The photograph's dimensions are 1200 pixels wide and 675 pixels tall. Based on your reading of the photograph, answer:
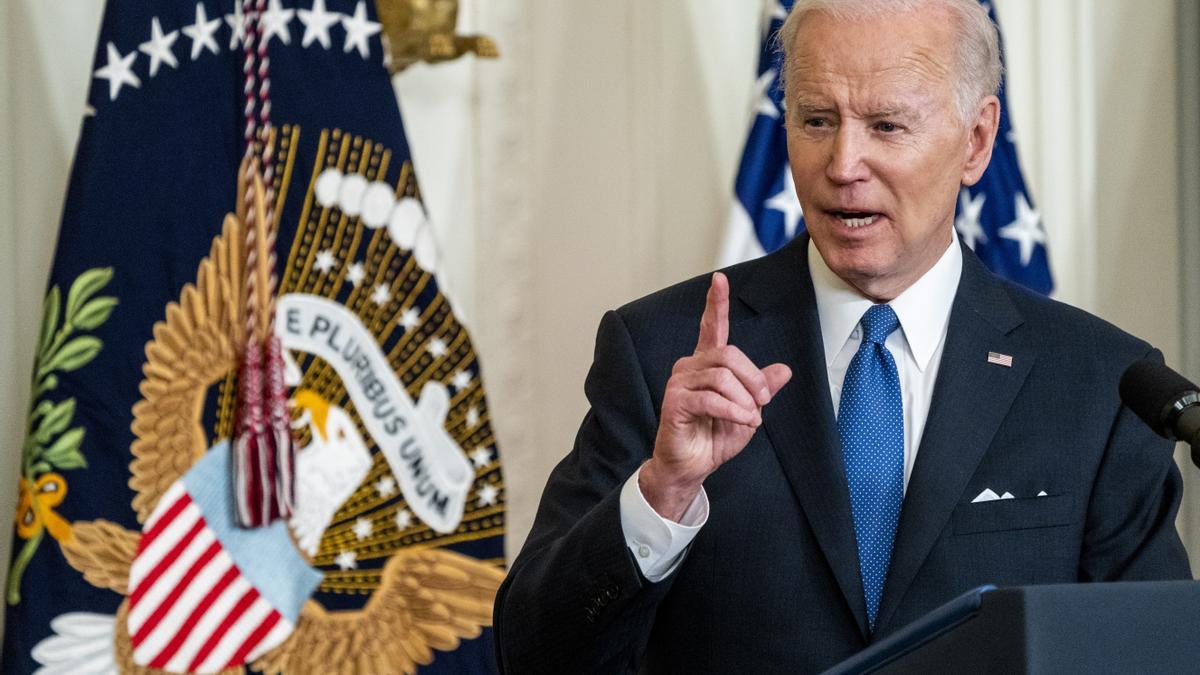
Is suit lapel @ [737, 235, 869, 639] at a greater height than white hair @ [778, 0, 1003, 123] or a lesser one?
lesser

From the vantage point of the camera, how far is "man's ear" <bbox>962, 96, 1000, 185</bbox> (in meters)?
2.07

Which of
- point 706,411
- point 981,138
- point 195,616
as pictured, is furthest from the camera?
point 195,616

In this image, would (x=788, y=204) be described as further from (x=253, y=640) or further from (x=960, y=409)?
(x=960, y=409)

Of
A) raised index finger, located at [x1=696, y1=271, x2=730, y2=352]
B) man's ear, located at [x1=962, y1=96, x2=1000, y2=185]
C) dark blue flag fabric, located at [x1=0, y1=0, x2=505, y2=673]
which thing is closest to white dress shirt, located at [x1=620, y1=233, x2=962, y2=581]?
man's ear, located at [x1=962, y1=96, x2=1000, y2=185]

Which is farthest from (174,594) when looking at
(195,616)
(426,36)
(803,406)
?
(803,406)

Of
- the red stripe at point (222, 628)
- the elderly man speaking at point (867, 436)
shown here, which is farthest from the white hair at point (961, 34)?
the red stripe at point (222, 628)

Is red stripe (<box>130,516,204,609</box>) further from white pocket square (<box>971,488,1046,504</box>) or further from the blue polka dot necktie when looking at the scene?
white pocket square (<box>971,488,1046,504</box>)

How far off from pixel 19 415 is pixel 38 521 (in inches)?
15.6

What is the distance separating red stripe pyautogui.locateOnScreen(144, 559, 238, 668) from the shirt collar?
5.17ft

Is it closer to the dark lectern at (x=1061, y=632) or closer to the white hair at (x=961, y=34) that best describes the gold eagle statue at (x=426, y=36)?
the white hair at (x=961, y=34)

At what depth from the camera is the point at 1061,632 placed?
1.09 metres

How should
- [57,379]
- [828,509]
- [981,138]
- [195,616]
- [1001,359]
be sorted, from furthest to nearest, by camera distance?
[195,616], [57,379], [981,138], [1001,359], [828,509]

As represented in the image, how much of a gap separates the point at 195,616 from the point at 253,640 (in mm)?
138

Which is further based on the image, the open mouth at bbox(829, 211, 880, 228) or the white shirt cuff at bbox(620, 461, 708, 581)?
the open mouth at bbox(829, 211, 880, 228)
